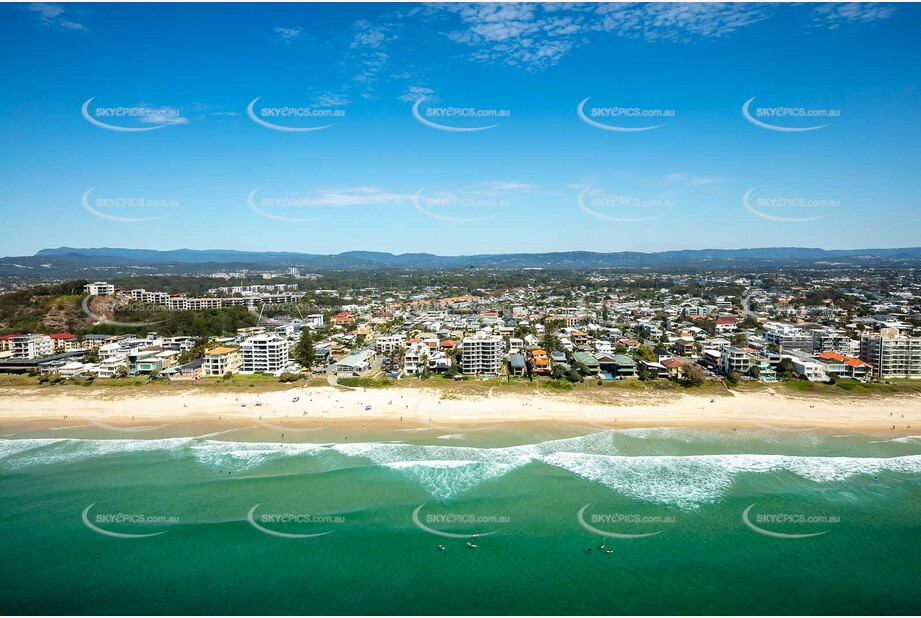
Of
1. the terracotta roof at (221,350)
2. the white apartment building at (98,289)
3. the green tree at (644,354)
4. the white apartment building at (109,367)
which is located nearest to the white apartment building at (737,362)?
the green tree at (644,354)

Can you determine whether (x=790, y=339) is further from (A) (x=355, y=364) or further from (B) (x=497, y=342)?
(A) (x=355, y=364)

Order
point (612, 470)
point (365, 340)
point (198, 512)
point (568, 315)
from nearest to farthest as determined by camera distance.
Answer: point (198, 512) < point (612, 470) < point (365, 340) < point (568, 315)

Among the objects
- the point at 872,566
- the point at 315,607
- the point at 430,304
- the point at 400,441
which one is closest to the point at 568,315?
the point at 430,304

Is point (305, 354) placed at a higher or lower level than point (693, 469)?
higher

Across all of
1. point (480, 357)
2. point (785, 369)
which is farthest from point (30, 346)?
point (785, 369)

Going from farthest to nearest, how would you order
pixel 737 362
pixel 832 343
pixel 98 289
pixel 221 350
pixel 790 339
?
pixel 98 289
pixel 790 339
pixel 832 343
pixel 221 350
pixel 737 362

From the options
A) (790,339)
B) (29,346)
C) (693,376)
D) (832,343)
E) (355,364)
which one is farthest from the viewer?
(790,339)

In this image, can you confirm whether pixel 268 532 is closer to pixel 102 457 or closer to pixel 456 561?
pixel 456 561

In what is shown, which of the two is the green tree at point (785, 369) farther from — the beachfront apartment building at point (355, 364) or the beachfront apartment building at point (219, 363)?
the beachfront apartment building at point (219, 363)
